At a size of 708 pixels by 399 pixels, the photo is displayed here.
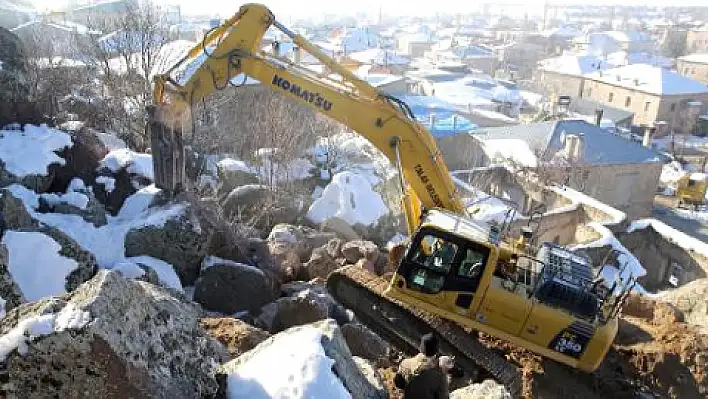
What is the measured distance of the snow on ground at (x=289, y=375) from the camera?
472 cm

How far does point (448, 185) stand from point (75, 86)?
59.0 ft

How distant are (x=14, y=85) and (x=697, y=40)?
351 feet

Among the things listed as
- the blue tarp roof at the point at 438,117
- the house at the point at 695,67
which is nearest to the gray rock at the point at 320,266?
the blue tarp roof at the point at 438,117

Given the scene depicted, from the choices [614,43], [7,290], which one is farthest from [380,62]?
[614,43]

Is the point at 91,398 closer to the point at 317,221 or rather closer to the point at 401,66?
the point at 317,221

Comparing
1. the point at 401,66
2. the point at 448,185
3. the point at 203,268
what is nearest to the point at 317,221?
the point at 203,268

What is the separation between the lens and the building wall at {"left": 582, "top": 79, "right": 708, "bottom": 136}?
48.6 m

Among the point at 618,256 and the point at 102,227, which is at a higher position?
the point at 102,227

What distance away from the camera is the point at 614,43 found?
94.6m

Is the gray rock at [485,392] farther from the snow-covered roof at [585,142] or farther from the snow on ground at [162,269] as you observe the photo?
the snow-covered roof at [585,142]

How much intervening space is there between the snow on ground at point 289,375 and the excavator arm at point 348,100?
15.8ft

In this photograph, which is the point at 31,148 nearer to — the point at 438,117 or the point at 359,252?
the point at 359,252

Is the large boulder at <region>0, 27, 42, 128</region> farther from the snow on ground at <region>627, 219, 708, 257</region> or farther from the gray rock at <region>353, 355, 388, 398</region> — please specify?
the snow on ground at <region>627, 219, 708, 257</region>

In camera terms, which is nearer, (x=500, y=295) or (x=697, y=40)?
(x=500, y=295)
